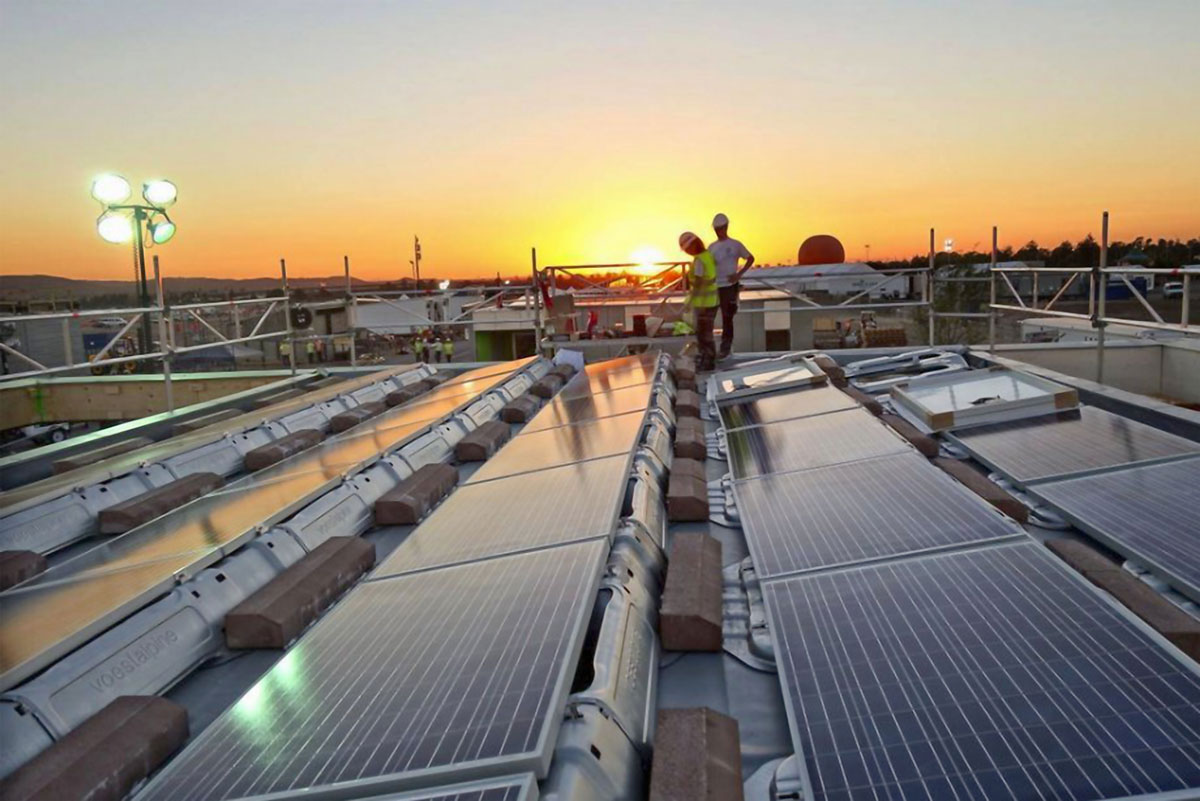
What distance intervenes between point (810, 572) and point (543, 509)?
1267 millimetres

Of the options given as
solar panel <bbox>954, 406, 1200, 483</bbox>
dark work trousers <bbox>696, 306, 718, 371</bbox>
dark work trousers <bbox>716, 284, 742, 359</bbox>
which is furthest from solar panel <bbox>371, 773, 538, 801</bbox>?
dark work trousers <bbox>716, 284, 742, 359</bbox>

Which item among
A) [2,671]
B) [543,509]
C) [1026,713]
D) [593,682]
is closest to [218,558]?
[2,671]

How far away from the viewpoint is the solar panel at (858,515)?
124 inches

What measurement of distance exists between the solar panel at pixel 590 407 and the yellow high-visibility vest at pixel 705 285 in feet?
10.9

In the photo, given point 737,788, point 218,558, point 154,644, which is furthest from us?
point 218,558

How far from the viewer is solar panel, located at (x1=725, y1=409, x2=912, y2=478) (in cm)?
459

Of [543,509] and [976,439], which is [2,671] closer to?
[543,509]

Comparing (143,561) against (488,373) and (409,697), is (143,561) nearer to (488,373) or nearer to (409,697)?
(409,697)

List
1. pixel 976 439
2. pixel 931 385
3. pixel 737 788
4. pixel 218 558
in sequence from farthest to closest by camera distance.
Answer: pixel 931 385
pixel 976 439
pixel 218 558
pixel 737 788

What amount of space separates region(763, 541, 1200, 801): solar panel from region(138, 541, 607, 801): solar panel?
647 millimetres

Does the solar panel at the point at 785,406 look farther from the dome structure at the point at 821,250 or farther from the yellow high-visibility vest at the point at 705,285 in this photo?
the dome structure at the point at 821,250

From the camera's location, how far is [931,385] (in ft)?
23.3

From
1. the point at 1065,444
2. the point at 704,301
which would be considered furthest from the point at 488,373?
the point at 1065,444

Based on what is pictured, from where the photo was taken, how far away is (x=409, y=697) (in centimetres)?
225
